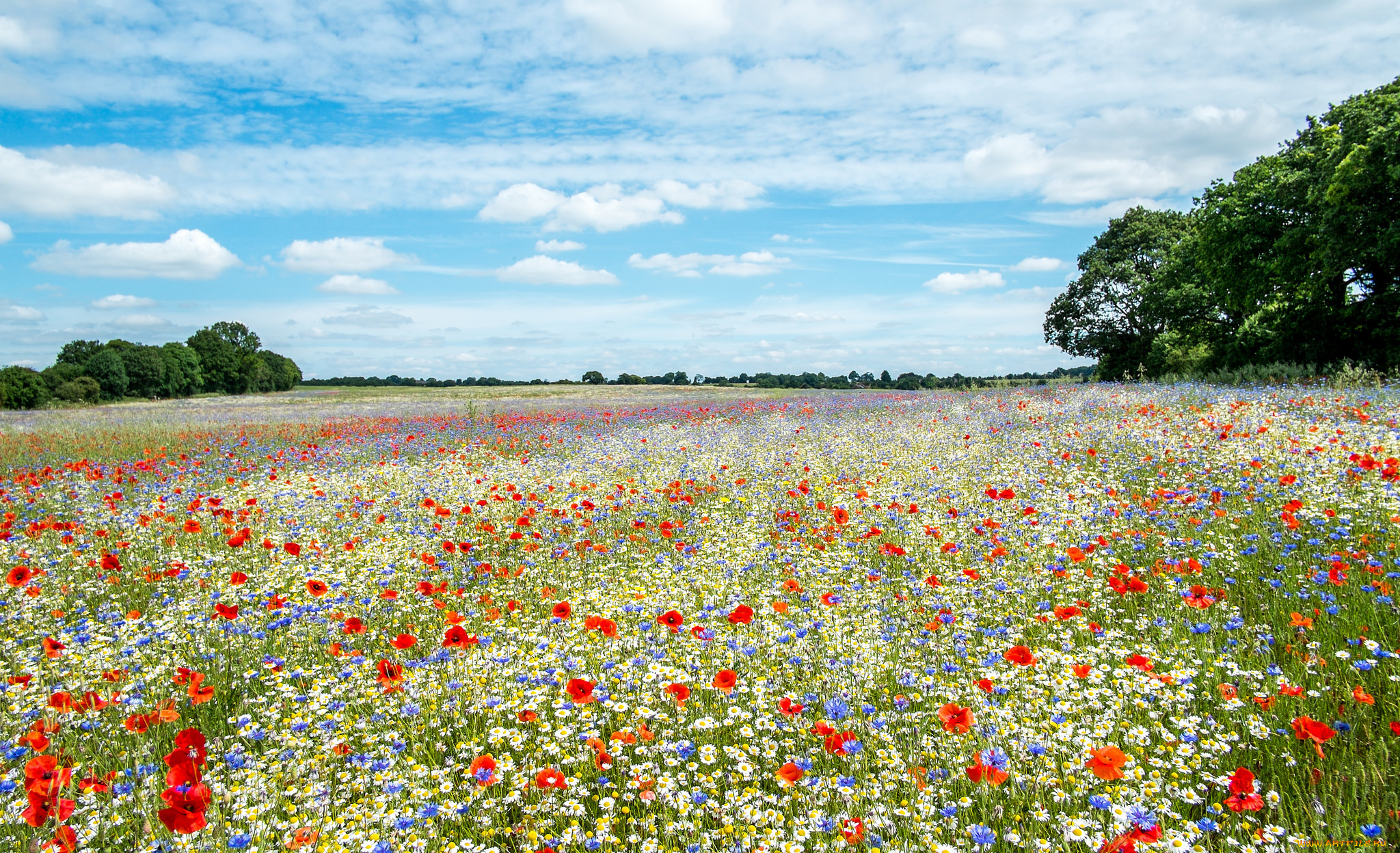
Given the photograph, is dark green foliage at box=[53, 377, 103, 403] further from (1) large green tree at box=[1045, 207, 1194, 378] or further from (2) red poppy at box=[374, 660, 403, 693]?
(1) large green tree at box=[1045, 207, 1194, 378]

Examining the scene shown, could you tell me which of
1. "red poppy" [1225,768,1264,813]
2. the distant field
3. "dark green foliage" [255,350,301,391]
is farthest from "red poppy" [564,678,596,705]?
"dark green foliage" [255,350,301,391]

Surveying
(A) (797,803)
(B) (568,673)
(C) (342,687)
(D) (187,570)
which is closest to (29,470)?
(D) (187,570)

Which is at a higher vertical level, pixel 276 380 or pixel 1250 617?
pixel 276 380

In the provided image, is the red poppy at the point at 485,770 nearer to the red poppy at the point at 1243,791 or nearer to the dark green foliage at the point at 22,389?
the red poppy at the point at 1243,791

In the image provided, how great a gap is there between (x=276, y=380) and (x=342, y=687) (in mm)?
106067

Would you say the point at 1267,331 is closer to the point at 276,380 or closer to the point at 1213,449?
the point at 1213,449

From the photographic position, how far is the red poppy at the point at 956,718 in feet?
8.54

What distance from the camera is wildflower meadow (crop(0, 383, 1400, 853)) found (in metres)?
2.65

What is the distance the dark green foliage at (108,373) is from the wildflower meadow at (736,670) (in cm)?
6948

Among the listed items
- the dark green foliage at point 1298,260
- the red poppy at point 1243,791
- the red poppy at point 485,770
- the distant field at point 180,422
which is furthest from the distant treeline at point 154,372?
the dark green foliage at point 1298,260

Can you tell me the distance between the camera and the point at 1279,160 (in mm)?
25266

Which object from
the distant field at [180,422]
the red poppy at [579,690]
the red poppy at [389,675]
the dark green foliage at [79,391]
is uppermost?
the dark green foliage at [79,391]

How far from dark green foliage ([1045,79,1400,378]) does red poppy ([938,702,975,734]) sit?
23.1 meters

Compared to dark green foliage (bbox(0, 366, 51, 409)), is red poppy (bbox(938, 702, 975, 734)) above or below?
below
